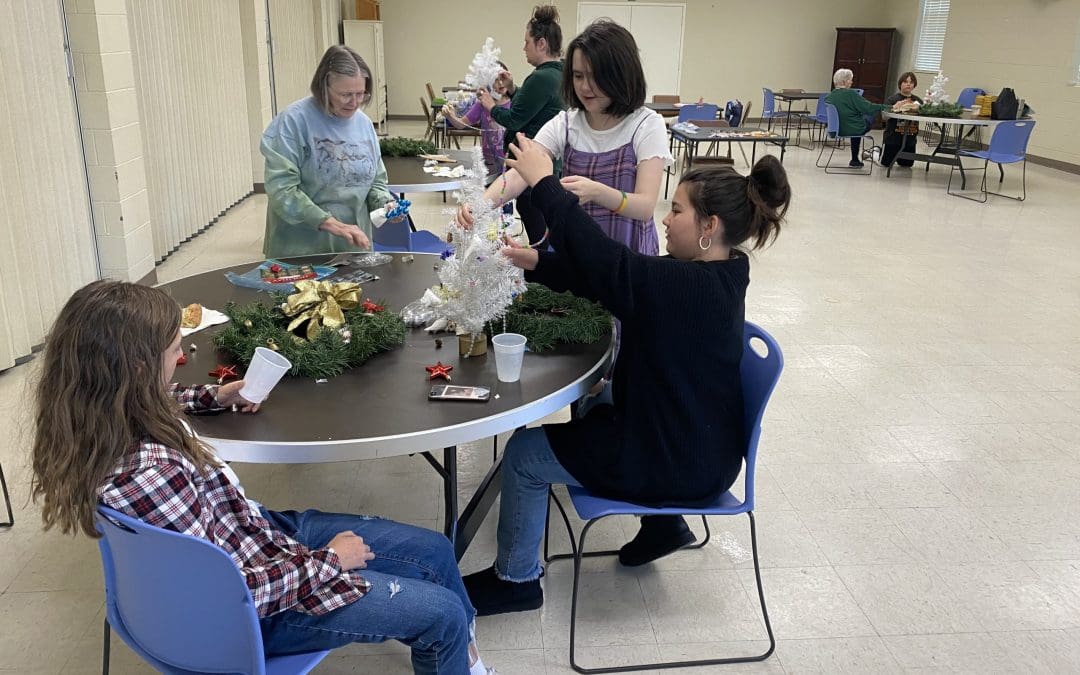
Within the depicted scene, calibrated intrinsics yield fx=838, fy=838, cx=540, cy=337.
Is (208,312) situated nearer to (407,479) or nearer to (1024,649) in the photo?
(407,479)

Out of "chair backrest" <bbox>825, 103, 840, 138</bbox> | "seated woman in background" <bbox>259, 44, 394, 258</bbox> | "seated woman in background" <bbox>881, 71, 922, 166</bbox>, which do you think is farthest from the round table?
"chair backrest" <bbox>825, 103, 840, 138</bbox>

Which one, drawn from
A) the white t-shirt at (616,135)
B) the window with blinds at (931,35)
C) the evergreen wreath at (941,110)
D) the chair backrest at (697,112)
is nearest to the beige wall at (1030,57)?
the window with blinds at (931,35)

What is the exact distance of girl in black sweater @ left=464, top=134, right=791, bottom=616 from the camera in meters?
1.98

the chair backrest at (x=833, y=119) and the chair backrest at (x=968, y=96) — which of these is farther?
the chair backrest at (x=968, y=96)

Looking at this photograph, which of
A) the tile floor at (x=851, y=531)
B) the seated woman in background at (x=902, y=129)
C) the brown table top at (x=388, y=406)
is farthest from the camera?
the seated woman in background at (x=902, y=129)

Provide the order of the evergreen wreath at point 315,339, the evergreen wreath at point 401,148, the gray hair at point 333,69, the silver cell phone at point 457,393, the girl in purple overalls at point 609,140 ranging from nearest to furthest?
the silver cell phone at point 457,393
the evergreen wreath at point 315,339
the girl in purple overalls at point 609,140
the gray hair at point 333,69
the evergreen wreath at point 401,148

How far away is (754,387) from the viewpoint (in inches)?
84.2

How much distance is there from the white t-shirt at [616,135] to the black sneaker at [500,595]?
133 cm

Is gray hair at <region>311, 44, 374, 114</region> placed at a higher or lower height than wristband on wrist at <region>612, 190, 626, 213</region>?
higher

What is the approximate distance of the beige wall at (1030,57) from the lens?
35.2 feet

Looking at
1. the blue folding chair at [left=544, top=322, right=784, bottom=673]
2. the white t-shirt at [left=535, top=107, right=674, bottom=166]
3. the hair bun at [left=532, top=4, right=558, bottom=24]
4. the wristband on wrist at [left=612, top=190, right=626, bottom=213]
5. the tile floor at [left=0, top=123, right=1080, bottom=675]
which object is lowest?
the tile floor at [left=0, top=123, right=1080, bottom=675]

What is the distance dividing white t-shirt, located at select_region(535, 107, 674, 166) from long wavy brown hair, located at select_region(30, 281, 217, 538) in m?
1.62

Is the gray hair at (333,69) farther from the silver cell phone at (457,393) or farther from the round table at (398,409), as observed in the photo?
the silver cell phone at (457,393)

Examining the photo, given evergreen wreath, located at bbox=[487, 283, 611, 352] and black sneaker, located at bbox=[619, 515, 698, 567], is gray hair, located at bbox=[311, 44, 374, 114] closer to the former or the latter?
evergreen wreath, located at bbox=[487, 283, 611, 352]
